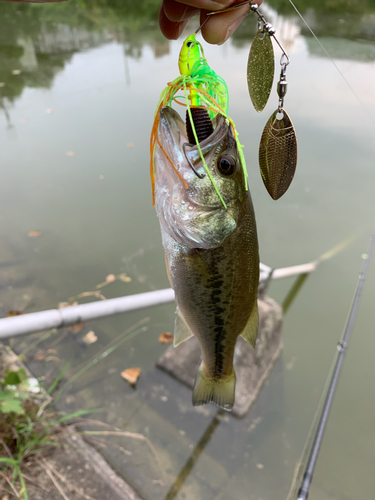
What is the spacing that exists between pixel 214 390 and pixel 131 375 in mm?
1446

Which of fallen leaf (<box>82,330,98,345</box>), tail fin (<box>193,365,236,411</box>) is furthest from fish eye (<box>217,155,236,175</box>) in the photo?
fallen leaf (<box>82,330,98,345</box>)

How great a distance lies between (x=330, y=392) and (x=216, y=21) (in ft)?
6.62

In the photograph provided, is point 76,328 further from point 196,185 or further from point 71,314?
point 196,185

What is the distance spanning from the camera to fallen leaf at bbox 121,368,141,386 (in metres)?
2.51

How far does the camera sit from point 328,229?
384cm

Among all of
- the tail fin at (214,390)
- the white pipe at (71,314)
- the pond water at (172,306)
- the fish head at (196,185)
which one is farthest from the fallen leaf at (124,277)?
the fish head at (196,185)

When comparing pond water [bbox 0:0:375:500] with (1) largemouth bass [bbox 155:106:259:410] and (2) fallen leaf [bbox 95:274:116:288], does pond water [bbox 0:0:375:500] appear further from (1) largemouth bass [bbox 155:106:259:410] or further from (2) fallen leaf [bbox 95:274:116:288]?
(1) largemouth bass [bbox 155:106:259:410]

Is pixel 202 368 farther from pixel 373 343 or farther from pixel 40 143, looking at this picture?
pixel 40 143

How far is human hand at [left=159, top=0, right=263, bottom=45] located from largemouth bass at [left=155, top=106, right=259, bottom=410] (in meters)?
0.23

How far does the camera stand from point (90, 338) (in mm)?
2787

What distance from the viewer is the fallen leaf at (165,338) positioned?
2848 mm

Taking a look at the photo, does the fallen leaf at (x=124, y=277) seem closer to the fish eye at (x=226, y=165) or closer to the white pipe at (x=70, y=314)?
the white pipe at (x=70, y=314)

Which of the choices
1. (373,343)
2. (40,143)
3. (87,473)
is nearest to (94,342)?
(87,473)

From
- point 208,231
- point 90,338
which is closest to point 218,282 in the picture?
point 208,231
